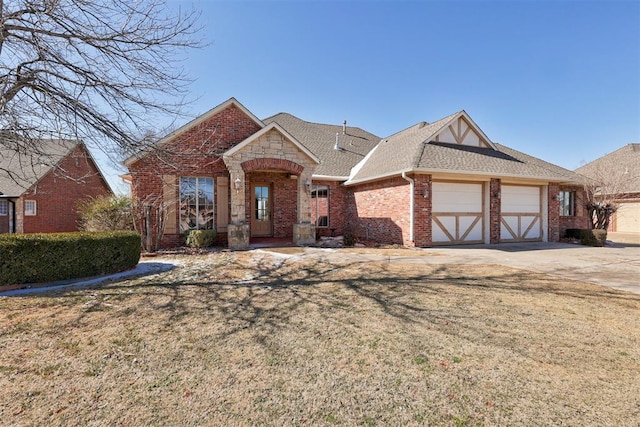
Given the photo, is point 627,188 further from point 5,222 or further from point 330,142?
point 5,222

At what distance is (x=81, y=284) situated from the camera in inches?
244

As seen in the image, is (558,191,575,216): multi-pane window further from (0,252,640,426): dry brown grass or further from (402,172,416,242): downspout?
(0,252,640,426): dry brown grass

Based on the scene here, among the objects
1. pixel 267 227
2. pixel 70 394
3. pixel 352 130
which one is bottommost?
pixel 70 394

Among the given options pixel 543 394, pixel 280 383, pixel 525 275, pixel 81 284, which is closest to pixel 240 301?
pixel 280 383

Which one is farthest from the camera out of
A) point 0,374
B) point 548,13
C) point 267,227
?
point 267,227

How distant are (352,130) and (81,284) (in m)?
19.6

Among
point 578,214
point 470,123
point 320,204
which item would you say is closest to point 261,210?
point 320,204

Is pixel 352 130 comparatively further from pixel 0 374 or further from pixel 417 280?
pixel 0 374

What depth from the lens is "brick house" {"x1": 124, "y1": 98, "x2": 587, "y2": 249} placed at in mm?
11680

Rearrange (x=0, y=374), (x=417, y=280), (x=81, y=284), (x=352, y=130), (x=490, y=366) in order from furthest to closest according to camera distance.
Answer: (x=352, y=130) < (x=417, y=280) < (x=81, y=284) < (x=490, y=366) < (x=0, y=374)

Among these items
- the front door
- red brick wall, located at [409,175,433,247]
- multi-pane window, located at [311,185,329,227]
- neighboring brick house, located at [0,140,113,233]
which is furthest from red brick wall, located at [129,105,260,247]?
red brick wall, located at [409,175,433,247]

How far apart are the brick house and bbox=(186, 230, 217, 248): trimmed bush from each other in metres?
0.72

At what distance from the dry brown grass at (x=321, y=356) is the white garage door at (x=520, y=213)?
847cm

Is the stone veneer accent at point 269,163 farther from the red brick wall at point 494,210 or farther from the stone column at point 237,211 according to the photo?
the red brick wall at point 494,210
